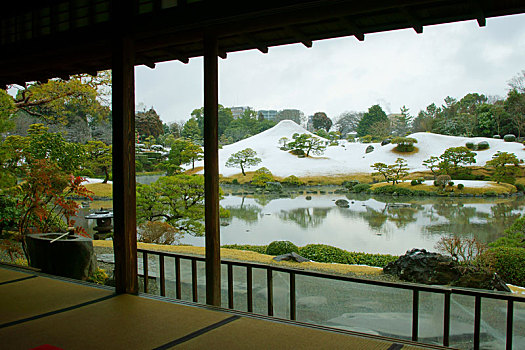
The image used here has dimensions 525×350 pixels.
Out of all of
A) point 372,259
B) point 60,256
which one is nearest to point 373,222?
point 372,259

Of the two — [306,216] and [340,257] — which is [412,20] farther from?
[306,216]

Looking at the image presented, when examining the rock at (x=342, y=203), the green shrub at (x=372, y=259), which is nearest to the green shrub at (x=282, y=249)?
the green shrub at (x=372, y=259)

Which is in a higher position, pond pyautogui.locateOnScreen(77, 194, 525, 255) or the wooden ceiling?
the wooden ceiling

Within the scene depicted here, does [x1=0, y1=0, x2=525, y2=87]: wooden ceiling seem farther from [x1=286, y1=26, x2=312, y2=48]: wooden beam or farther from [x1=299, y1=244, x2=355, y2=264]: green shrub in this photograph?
[x1=299, y1=244, x2=355, y2=264]: green shrub

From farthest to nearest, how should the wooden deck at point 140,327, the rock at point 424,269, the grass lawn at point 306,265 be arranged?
the grass lawn at point 306,265 → the rock at point 424,269 → the wooden deck at point 140,327

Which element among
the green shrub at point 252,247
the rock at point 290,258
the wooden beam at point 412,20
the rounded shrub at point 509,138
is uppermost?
the wooden beam at point 412,20

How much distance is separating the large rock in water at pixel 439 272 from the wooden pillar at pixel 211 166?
18.1 ft

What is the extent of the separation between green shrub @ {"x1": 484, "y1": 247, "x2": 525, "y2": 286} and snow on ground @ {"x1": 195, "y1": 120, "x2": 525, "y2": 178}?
10.3 metres

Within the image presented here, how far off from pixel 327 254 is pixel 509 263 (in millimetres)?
3896

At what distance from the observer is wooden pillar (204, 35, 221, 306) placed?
2.09 m

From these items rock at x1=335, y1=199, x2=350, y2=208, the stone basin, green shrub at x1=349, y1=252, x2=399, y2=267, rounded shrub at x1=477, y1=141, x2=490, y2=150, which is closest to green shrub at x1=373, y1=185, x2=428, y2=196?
rock at x1=335, y1=199, x2=350, y2=208

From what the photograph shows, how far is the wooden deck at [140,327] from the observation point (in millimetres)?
1539

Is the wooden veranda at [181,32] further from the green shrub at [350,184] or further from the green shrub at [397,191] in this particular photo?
the green shrub at [350,184]

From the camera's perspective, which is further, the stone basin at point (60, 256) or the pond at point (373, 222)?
the pond at point (373, 222)
